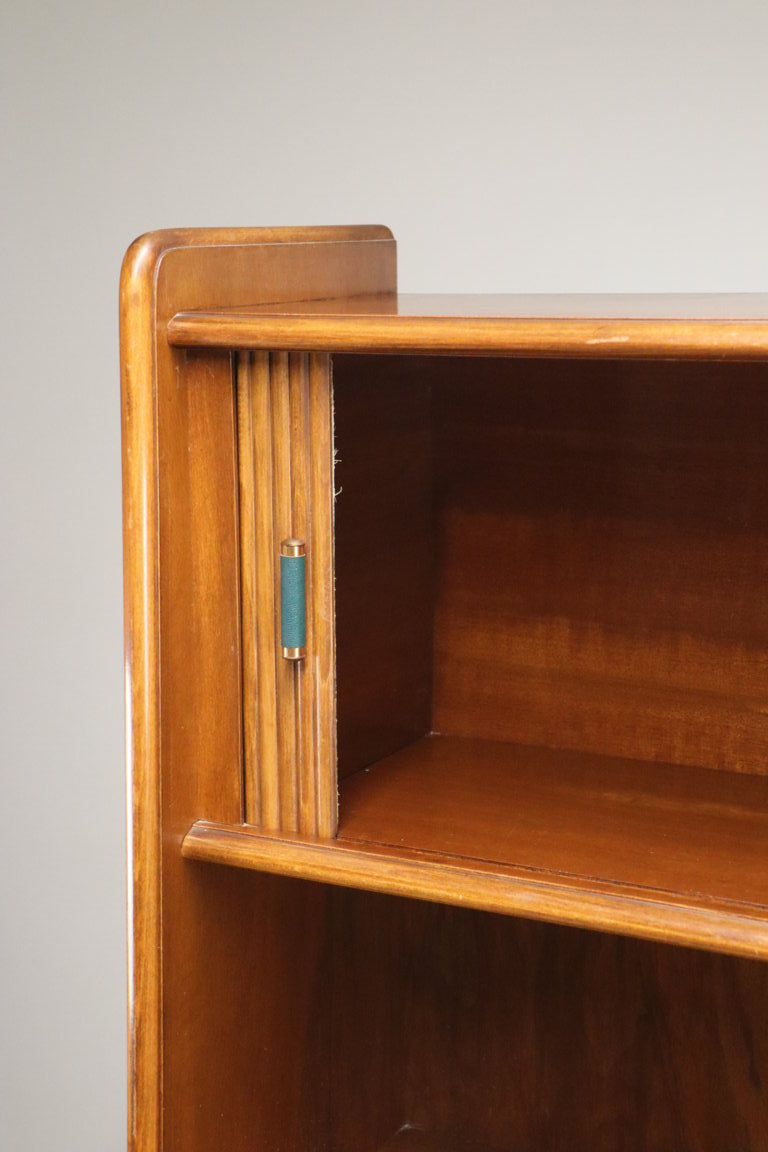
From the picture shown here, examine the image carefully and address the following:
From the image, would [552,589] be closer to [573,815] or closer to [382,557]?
[382,557]

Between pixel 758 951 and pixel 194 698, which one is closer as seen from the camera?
→ pixel 758 951

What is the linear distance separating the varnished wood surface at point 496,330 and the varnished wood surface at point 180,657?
0.04 metres

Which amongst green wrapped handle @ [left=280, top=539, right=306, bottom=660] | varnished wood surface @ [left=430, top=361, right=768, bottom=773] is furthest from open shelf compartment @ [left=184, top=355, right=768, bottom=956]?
green wrapped handle @ [left=280, top=539, right=306, bottom=660]

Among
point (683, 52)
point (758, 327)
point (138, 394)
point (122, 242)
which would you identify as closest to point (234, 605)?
Answer: point (138, 394)

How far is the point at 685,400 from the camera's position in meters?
1.47

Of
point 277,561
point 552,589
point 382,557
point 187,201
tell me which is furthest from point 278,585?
point 187,201

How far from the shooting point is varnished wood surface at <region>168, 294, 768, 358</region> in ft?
3.31

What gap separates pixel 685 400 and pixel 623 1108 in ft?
2.40

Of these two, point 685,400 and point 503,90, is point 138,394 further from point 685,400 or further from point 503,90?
point 503,90

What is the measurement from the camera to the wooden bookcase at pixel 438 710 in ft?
3.80

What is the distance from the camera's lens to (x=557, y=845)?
122cm

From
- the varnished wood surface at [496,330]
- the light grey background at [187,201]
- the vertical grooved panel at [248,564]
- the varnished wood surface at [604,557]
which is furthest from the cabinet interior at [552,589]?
the light grey background at [187,201]

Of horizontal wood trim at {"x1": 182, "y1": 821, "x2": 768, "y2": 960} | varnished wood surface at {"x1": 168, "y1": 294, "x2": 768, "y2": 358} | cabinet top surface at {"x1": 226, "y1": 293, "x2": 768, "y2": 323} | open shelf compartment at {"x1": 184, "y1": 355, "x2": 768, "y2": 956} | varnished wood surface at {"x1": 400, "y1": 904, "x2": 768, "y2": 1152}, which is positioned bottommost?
varnished wood surface at {"x1": 400, "y1": 904, "x2": 768, "y2": 1152}

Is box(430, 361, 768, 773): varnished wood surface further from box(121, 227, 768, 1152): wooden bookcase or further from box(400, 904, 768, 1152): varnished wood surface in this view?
box(400, 904, 768, 1152): varnished wood surface
